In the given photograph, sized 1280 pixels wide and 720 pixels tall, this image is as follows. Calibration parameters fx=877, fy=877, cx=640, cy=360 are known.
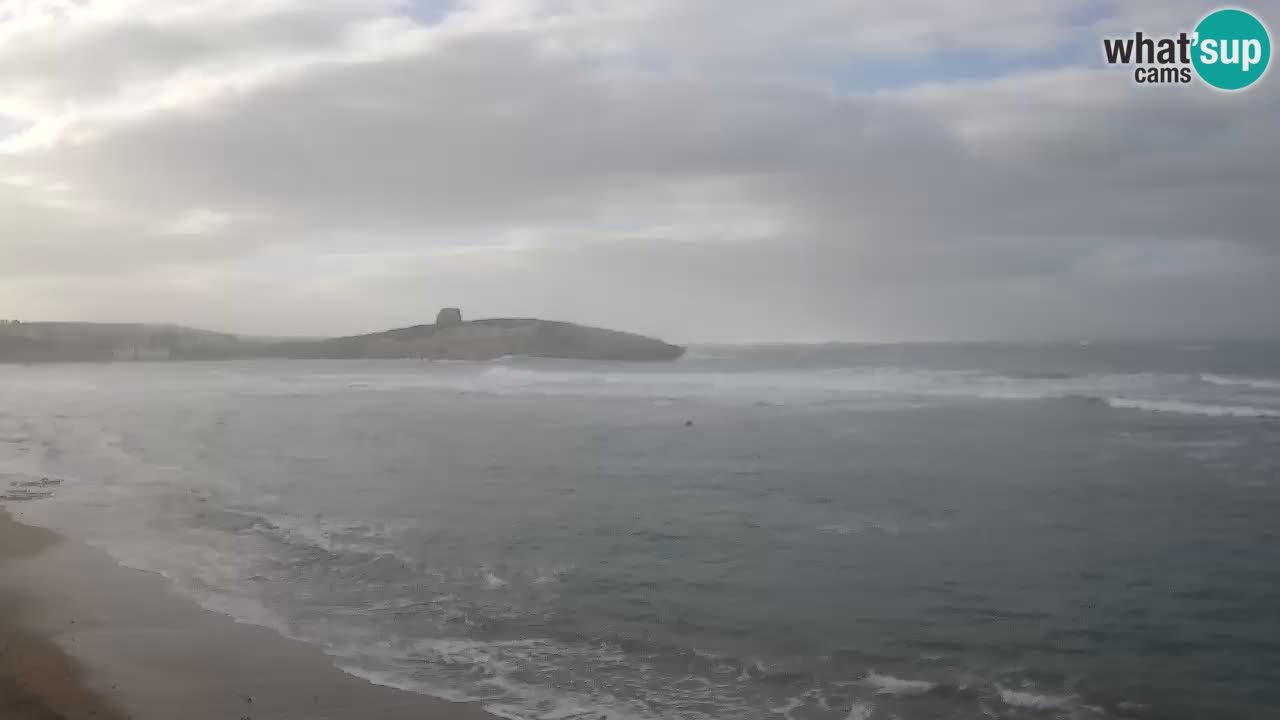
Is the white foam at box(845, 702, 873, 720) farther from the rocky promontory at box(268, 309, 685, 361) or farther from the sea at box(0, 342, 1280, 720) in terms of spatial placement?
the rocky promontory at box(268, 309, 685, 361)

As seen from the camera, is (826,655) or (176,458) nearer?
(826,655)

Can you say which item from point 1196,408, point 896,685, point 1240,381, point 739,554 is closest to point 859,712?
point 896,685

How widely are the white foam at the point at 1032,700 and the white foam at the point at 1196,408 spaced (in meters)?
29.0

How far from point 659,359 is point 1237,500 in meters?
118

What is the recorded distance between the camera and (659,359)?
443 ft

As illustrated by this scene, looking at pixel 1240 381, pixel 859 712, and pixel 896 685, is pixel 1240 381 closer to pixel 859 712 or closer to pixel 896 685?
pixel 896 685

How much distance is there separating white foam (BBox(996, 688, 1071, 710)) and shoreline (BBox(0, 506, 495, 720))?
16.6 feet

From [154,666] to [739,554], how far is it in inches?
339

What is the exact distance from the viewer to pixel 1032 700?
28.5 feet

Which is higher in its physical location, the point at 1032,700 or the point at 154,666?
Result: the point at 154,666

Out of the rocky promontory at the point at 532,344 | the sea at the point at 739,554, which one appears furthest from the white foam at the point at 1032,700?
the rocky promontory at the point at 532,344

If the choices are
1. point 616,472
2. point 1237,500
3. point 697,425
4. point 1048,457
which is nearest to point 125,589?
point 616,472

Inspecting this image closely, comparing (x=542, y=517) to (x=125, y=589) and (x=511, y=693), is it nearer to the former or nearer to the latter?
(x=125, y=589)

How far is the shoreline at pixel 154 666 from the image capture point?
26.8 ft
